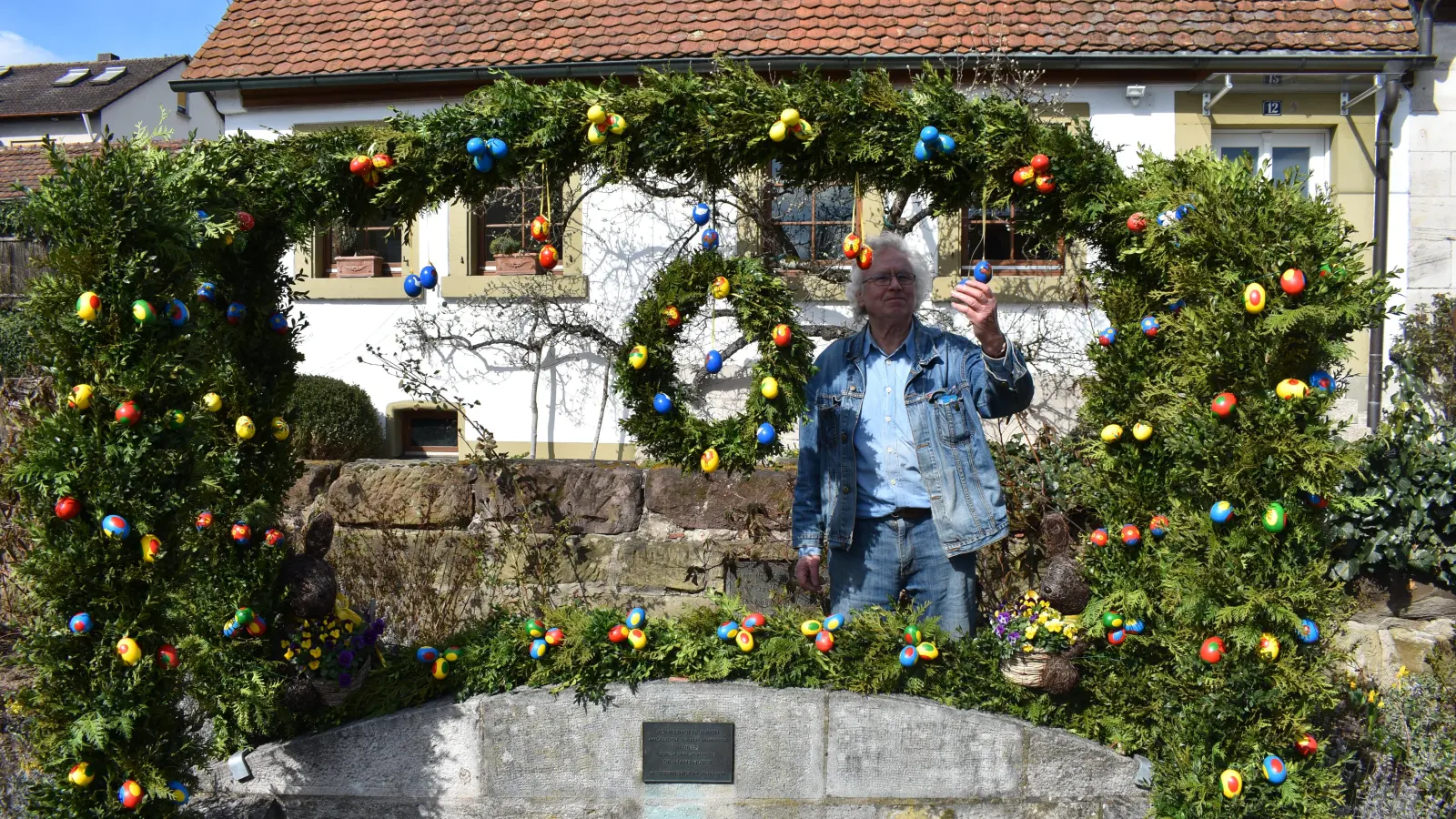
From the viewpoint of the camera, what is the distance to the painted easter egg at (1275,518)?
2943 mm

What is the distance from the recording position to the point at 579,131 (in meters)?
3.45

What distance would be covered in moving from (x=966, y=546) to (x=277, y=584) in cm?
235

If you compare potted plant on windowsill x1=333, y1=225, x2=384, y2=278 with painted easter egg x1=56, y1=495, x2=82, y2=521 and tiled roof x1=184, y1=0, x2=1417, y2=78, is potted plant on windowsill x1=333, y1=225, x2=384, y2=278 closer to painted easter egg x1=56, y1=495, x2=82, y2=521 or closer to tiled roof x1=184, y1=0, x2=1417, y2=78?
tiled roof x1=184, y1=0, x2=1417, y2=78

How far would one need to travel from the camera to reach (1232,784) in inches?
119

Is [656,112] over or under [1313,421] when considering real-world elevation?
over

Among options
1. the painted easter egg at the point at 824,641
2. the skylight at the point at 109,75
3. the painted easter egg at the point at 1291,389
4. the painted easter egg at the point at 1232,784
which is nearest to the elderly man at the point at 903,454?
the painted easter egg at the point at 824,641

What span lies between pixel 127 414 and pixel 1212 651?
3240 mm

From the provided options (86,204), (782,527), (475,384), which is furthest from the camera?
(475,384)

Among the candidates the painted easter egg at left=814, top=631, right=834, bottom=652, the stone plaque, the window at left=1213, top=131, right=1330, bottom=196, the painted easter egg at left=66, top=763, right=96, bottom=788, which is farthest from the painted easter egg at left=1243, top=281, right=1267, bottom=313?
the window at left=1213, top=131, right=1330, bottom=196

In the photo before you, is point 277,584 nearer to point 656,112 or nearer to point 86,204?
point 86,204

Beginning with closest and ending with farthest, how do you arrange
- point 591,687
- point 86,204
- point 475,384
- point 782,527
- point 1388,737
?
point 86,204 → point 591,687 → point 1388,737 → point 782,527 → point 475,384

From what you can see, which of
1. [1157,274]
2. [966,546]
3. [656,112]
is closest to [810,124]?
[656,112]

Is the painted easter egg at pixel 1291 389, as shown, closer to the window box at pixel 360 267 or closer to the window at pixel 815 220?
the window at pixel 815 220

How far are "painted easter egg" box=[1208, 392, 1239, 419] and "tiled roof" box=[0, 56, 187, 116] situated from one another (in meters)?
24.6
